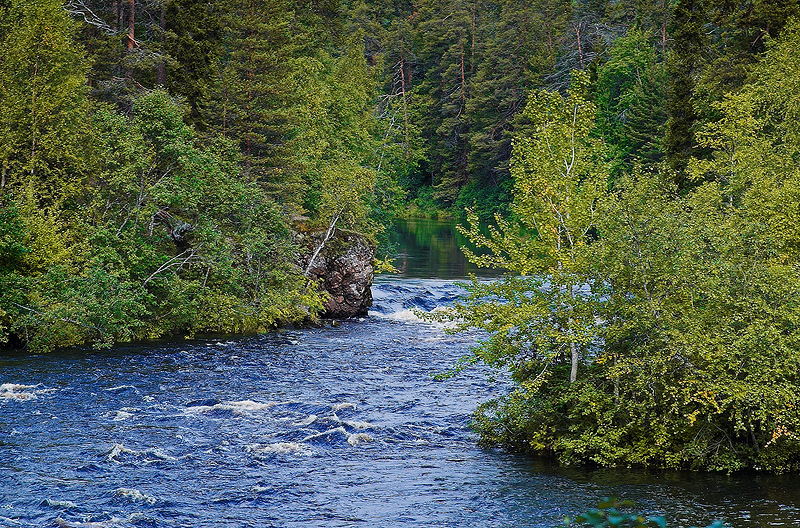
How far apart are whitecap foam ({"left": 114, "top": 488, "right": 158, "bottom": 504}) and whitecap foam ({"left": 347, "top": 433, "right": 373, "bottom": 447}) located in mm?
5679

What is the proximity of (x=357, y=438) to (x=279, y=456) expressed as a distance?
2337mm

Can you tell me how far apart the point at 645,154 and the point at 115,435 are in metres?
56.9

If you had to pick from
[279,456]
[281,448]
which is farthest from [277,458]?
[281,448]

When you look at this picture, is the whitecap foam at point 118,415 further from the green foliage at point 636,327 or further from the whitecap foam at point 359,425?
the green foliage at point 636,327

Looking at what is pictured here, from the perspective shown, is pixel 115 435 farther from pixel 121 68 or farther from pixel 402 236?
pixel 402 236

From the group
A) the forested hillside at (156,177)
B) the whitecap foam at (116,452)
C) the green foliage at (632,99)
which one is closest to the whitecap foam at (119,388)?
the forested hillside at (156,177)

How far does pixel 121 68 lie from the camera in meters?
40.3

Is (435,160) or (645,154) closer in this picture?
(645,154)

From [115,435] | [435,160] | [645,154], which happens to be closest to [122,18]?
[115,435]

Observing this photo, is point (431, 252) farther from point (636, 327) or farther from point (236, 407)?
point (636, 327)

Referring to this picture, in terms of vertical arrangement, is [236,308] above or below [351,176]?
below

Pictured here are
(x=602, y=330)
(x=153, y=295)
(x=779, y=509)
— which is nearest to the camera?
(x=779, y=509)

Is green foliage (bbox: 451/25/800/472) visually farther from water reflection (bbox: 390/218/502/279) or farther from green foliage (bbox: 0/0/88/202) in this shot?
water reflection (bbox: 390/218/502/279)

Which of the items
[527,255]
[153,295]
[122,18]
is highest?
[122,18]
